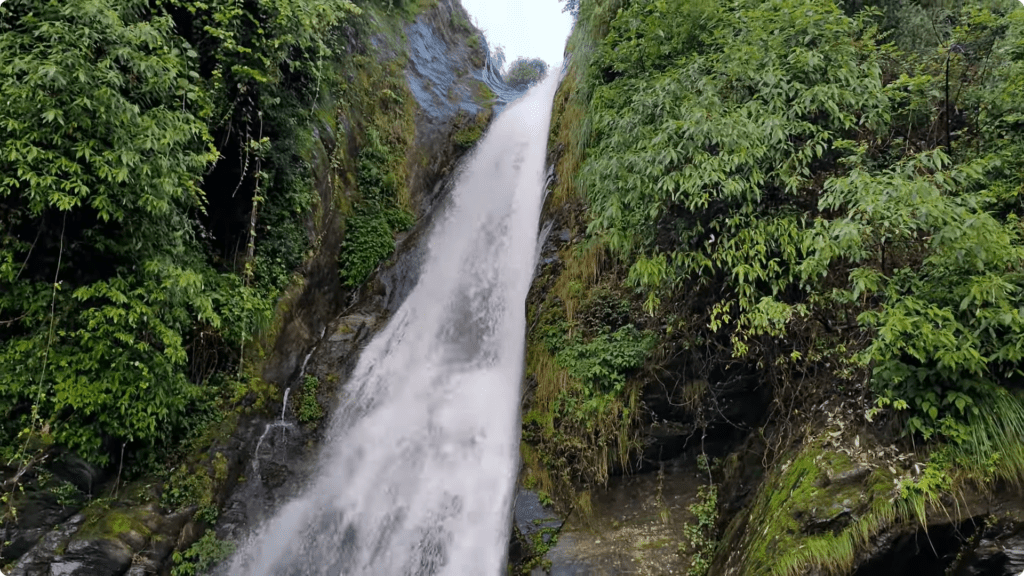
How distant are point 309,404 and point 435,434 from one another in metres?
2.06

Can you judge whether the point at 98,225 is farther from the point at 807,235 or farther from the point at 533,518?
the point at 807,235

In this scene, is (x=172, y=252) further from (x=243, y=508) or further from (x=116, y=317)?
(x=243, y=508)

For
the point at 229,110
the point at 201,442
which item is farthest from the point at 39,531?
the point at 229,110

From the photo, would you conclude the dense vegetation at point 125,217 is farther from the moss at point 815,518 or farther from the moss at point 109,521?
the moss at point 815,518

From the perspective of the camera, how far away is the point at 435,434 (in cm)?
820

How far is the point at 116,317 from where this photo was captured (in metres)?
5.66

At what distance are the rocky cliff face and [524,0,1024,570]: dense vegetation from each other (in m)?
3.73

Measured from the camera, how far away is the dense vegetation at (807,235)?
3.99 metres

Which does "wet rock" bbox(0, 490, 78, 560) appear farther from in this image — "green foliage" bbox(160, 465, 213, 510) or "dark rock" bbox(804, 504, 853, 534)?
"dark rock" bbox(804, 504, 853, 534)

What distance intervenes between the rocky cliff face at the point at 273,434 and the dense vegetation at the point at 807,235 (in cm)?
373

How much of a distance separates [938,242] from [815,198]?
5.18ft

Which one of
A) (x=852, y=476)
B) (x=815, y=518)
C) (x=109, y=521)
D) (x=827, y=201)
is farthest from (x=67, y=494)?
(x=827, y=201)

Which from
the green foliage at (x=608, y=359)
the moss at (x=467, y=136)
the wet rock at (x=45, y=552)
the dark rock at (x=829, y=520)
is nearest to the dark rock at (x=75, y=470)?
the wet rock at (x=45, y=552)

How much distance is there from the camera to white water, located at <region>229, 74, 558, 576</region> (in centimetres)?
678
